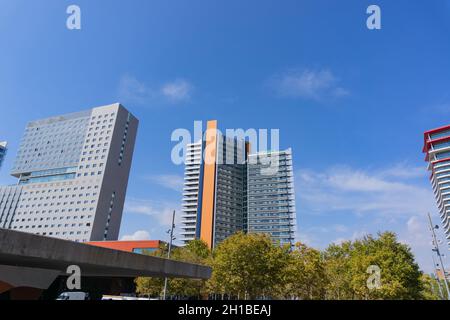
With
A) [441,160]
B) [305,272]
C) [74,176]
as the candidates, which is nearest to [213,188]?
[74,176]

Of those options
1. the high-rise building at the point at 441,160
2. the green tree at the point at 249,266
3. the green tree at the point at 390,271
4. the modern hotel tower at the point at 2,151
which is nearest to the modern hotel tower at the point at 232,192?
the high-rise building at the point at 441,160

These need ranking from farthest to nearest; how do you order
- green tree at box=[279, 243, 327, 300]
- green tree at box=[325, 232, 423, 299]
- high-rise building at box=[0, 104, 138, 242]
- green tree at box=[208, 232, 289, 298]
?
high-rise building at box=[0, 104, 138, 242] < green tree at box=[279, 243, 327, 300] < green tree at box=[208, 232, 289, 298] < green tree at box=[325, 232, 423, 299]

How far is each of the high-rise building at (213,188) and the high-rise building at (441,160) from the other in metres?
85.4

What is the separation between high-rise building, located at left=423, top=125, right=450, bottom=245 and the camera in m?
117

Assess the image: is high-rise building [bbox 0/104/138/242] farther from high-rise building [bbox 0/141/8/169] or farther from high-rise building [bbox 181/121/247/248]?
high-rise building [bbox 0/141/8/169]

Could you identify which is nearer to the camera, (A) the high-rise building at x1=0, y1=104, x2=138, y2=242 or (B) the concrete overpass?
(B) the concrete overpass

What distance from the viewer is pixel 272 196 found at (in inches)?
5920

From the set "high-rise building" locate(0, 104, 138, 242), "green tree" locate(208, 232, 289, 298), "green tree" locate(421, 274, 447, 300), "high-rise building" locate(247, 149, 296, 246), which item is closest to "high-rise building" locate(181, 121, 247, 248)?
"high-rise building" locate(247, 149, 296, 246)

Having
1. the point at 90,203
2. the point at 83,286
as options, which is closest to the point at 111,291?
the point at 83,286

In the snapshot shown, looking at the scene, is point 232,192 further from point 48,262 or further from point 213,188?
point 48,262

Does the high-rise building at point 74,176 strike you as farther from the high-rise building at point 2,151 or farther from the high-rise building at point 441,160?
the high-rise building at point 441,160

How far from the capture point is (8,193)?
413ft
